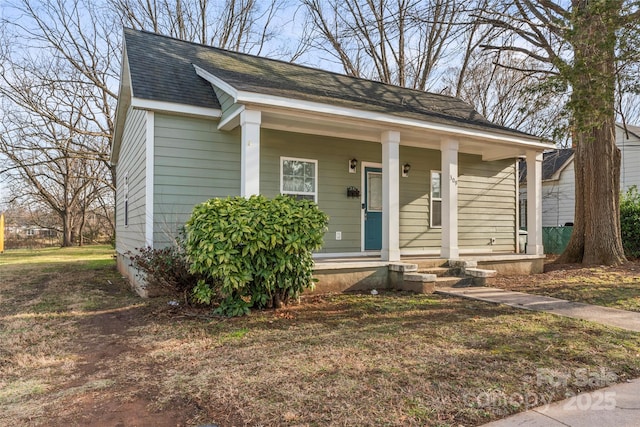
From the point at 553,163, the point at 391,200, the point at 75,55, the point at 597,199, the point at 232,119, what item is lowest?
the point at 391,200

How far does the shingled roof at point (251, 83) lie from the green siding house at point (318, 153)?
0.12 feet

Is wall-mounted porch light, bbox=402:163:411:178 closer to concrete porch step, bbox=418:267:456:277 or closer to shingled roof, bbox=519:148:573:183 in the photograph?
concrete porch step, bbox=418:267:456:277

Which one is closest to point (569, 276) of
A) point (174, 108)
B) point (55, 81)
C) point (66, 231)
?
point (174, 108)

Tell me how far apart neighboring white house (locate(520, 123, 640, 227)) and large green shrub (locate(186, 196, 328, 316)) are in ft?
56.4

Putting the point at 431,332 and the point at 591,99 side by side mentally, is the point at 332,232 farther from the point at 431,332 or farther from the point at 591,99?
the point at 591,99

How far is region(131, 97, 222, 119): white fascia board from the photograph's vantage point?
5.89m

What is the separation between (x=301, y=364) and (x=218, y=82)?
15.3ft

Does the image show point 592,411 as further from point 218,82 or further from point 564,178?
point 564,178

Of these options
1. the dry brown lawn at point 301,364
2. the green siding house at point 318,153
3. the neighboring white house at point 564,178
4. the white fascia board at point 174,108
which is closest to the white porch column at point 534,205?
the green siding house at point 318,153

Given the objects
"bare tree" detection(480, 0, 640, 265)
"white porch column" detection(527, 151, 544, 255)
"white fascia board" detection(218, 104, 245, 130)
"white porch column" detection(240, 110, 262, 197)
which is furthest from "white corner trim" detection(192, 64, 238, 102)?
"white porch column" detection(527, 151, 544, 255)

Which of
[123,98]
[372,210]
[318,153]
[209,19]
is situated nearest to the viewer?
[318,153]

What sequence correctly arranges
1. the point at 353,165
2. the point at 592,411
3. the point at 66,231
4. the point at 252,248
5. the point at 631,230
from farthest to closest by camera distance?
the point at 66,231 < the point at 631,230 < the point at 353,165 < the point at 252,248 < the point at 592,411

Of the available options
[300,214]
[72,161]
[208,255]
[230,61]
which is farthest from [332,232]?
[72,161]

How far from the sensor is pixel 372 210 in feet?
27.3
